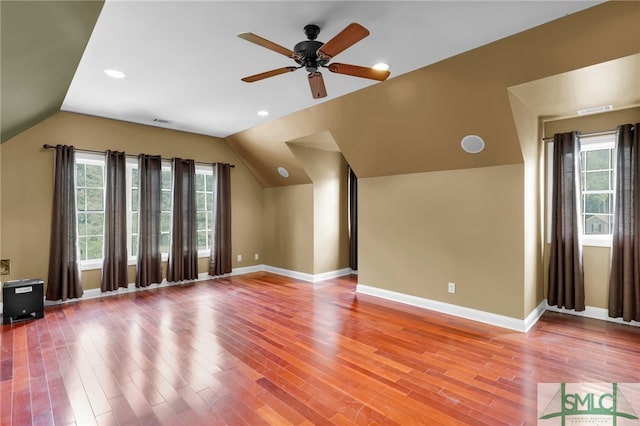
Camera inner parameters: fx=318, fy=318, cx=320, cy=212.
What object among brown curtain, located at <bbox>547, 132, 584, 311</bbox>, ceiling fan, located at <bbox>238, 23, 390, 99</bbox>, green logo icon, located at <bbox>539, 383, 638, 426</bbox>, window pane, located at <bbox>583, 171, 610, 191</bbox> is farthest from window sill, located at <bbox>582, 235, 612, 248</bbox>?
ceiling fan, located at <bbox>238, 23, 390, 99</bbox>

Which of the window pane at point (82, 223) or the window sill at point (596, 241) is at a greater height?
the window pane at point (82, 223)

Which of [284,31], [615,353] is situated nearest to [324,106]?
[284,31]

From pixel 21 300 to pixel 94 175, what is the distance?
6.56 feet

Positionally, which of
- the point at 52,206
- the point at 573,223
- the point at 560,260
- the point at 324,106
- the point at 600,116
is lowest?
the point at 560,260

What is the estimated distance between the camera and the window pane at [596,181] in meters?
3.88

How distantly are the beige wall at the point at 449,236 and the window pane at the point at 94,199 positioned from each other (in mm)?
4109

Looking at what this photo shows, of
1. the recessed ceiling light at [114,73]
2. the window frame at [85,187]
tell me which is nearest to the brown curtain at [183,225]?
the window frame at [85,187]

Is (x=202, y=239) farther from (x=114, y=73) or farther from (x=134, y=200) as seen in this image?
(x=114, y=73)

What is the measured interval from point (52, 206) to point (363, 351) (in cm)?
464

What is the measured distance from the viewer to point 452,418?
2.05 metres

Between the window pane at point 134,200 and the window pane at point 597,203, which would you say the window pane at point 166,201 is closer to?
the window pane at point 134,200

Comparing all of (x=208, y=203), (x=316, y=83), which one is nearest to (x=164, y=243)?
(x=208, y=203)

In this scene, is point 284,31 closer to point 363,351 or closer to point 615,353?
point 363,351

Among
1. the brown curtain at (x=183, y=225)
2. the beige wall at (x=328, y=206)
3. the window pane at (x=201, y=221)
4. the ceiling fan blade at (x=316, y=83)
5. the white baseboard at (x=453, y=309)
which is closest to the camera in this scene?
the ceiling fan blade at (x=316, y=83)
